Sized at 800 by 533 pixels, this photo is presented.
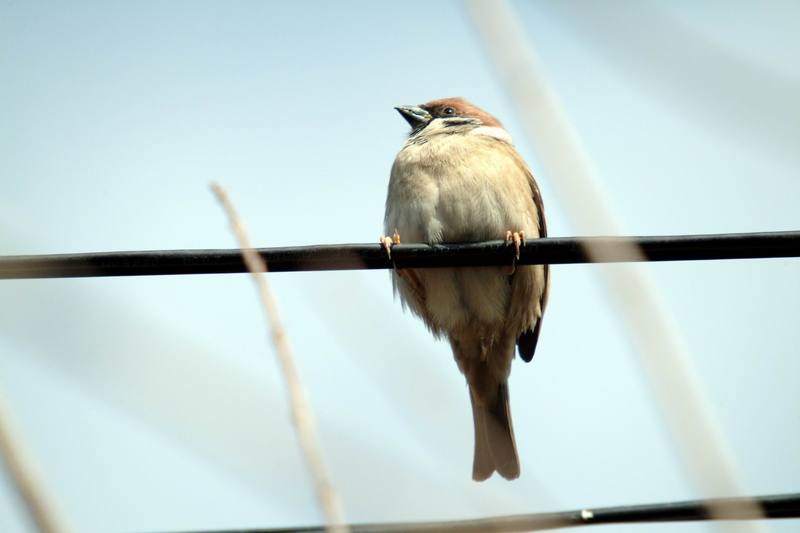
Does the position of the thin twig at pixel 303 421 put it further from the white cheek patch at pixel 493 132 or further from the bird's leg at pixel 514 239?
the white cheek patch at pixel 493 132

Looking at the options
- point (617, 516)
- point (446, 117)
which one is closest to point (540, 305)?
point (446, 117)

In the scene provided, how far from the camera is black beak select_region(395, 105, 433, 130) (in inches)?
263

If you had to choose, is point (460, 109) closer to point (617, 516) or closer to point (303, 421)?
point (617, 516)

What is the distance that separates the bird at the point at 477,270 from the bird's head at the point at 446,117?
0.16m

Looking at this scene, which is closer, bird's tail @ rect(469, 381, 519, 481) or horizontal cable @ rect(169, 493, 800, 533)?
horizontal cable @ rect(169, 493, 800, 533)

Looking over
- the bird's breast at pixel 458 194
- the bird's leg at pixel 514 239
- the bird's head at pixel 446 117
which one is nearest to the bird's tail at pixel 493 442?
the bird's leg at pixel 514 239

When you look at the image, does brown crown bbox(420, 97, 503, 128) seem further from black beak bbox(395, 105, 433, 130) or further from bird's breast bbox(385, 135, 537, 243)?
bird's breast bbox(385, 135, 537, 243)

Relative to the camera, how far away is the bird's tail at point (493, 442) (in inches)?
220

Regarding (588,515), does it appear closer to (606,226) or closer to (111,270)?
(606,226)

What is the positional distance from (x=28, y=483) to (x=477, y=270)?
14.2 feet

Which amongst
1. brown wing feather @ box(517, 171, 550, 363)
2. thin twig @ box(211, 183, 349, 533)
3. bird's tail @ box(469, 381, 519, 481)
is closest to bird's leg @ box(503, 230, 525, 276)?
brown wing feather @ box(517, 171, 550, 363)

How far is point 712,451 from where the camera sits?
5.25 feet

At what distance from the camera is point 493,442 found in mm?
5676

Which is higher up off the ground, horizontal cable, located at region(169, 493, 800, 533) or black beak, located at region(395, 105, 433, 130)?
black beak, located at region(395, 105, 433, 130)
